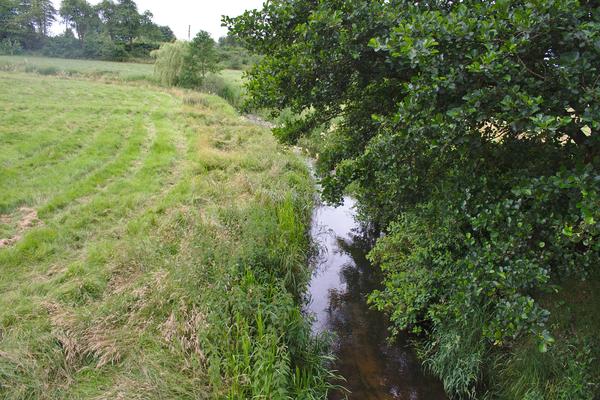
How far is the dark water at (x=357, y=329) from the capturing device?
225 inches

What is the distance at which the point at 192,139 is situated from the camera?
16656mm

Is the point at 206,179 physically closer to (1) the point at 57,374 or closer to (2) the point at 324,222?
(2) the point at 324,222

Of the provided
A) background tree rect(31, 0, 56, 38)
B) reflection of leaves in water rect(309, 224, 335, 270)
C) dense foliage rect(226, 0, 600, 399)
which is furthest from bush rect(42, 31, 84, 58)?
dense foliage rect(226, 0, 600, 399)

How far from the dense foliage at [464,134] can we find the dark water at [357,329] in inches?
17.9

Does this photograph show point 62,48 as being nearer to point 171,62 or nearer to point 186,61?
point 171,62

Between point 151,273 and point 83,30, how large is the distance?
76.2m

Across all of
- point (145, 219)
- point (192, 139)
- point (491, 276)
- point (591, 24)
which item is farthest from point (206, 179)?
point (591, 24)

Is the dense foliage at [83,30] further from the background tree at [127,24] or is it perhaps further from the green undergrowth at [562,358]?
the green undergrowth at [562,358]

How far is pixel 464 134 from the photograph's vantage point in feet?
13.1

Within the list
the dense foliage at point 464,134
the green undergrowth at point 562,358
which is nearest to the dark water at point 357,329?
the dense foliage at point 464,134

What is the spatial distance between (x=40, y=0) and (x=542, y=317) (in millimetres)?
77219

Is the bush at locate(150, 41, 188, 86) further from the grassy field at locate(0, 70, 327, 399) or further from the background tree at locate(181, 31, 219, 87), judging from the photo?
the grassy field at locate(0, 70, 327, 399)

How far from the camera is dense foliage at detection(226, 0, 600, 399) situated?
11.5 ft

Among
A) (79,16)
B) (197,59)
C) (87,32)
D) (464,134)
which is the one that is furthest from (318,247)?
(79,16)
